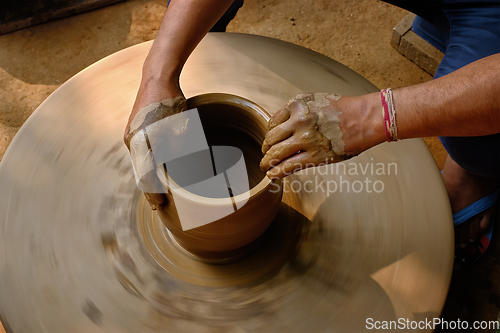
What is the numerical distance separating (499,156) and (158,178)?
1.17 meters

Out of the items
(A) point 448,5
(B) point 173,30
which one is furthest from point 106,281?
(A) point 448,5

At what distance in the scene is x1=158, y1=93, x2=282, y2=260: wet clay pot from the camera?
0.83m

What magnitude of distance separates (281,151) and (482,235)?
1252 millimetres

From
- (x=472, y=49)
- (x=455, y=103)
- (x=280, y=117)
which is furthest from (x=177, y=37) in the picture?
(x=472, y=49)

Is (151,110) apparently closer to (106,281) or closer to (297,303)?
(106,281)

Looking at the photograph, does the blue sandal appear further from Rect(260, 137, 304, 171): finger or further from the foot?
Rect(260, 137, 304, 171): finger

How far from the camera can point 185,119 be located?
1.00 m

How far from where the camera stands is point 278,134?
962 mm

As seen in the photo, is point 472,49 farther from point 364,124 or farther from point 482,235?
point 482,235

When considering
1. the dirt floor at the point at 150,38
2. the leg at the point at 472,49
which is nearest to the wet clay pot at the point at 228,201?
the leg at the point at 472,49

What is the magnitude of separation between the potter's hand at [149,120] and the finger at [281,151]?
0.82 ft

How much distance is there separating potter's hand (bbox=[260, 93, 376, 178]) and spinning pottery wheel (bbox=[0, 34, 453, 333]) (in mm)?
176

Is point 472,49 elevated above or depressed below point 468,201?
above

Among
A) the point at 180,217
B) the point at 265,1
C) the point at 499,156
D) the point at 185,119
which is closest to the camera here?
the point at 180,217
